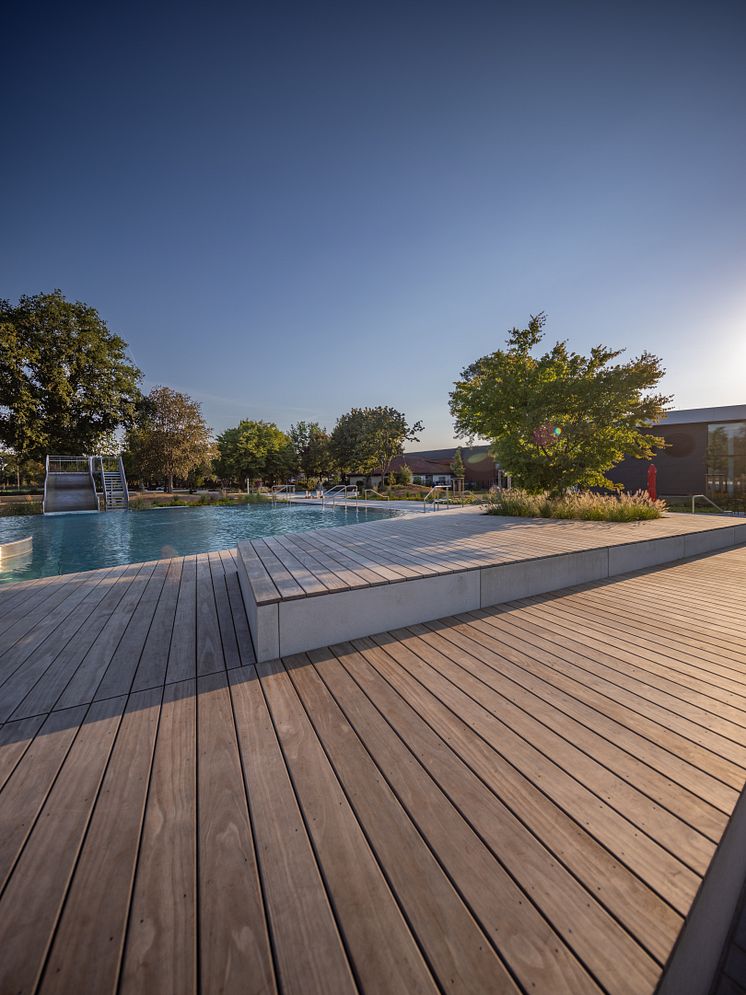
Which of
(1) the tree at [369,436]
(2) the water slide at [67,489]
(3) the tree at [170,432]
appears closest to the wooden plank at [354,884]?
(2) the water slide at [67,489]

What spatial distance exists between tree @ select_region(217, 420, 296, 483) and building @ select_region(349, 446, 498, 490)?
23.7 feet

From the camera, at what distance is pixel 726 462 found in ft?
52.5

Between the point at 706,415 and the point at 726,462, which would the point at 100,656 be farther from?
the point at 706,415

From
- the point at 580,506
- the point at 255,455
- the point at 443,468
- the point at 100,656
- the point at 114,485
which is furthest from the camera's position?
the point at 443,468

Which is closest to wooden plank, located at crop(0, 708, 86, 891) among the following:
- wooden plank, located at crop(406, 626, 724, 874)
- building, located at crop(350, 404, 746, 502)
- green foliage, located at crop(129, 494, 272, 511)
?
wooden plank, located at crop(406, 626, 724, 874)

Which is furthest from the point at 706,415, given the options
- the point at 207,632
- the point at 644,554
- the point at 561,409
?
the point at 207,632

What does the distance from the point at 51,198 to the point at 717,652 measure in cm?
1632

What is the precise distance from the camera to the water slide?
17.9 metres

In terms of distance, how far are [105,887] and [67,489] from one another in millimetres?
22890

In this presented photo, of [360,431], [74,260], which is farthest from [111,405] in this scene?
[360,431]

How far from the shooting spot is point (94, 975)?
34.9 inches

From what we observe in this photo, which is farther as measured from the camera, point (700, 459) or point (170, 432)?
point (170, 432)

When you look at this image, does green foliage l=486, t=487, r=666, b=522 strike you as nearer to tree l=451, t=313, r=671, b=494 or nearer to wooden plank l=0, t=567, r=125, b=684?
tree l=451, t=313, r=671, b=494

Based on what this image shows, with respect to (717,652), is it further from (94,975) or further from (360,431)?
(360,431)
